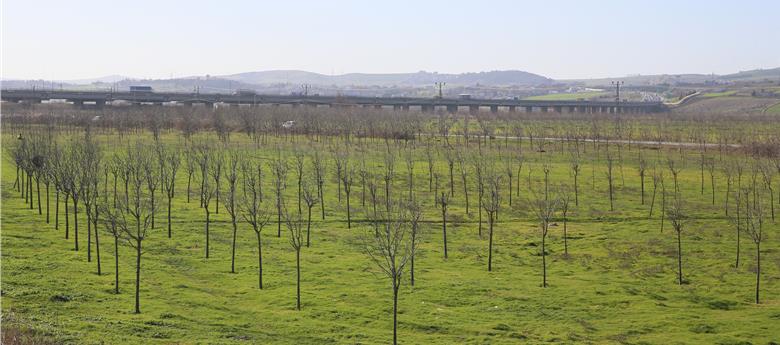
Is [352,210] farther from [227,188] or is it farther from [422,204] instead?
[227,188]

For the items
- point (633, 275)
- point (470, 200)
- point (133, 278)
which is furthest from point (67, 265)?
point (470, 200)

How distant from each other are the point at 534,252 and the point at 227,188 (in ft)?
101

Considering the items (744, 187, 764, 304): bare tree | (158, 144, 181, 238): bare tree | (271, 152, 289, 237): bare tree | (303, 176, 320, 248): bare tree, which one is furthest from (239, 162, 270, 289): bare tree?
(744, 187, 764, 304): bare tree

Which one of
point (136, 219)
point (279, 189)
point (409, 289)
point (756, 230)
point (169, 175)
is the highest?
point (279, 189)

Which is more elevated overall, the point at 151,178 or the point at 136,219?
the point at 151,178

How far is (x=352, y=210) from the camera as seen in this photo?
64625mm

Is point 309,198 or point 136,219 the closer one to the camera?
point 136,219

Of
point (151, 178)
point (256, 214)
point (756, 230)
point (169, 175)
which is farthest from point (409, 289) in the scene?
point (169, 175)

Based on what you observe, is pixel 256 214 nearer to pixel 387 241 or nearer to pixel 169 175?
pixel 387 241

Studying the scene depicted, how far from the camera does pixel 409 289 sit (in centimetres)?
4138

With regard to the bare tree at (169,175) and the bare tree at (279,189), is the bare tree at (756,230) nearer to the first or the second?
the bare tree at (279,189)

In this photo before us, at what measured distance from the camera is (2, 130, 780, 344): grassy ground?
1332 inches

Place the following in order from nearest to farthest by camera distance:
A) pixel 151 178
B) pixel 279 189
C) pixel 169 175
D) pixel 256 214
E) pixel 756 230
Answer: pixel 256 214
pixel 279 189
pixel 756 230
pixel 151 178
pixel 169 175

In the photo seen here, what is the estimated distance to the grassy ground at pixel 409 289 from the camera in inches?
1332
